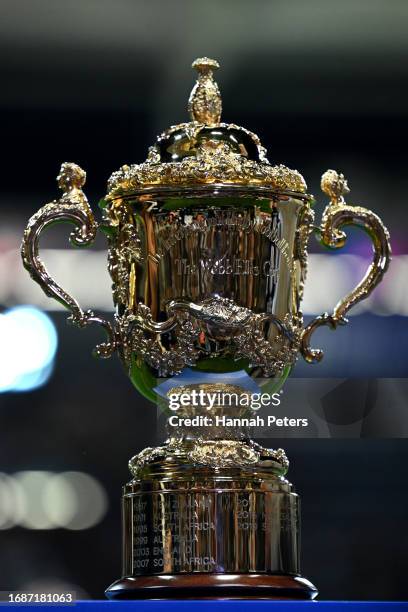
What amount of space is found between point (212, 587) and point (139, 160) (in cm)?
83

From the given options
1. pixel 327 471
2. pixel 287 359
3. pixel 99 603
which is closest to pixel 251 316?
pixel 287 359

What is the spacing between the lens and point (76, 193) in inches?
79.8

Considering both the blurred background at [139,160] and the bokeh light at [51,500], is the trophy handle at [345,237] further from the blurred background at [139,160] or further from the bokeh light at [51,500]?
the bokeh light at [51,500]

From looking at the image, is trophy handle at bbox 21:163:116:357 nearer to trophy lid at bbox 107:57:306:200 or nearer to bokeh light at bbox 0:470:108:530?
trophy lid at bbox 107:57:306:200

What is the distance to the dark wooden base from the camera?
1865 mm

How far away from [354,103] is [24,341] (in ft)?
2.01

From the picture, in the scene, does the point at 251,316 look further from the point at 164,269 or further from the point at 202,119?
the point at 202,119

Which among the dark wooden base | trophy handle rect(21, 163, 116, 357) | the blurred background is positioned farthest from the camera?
the blurred background

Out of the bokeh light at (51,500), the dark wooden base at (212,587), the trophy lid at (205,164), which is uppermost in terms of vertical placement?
the trophy lid at (205,164)

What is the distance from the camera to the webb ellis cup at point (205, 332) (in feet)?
6.23

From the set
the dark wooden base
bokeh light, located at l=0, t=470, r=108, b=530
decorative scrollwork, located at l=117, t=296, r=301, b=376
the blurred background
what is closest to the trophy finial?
decorative scrollwork, located at l=117, t=296, r=301, b=376

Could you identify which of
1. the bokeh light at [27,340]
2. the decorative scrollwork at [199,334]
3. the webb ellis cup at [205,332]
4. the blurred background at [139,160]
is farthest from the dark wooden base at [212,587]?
the bokeh light at [27,340]

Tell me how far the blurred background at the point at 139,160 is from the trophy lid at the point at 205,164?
0.44 meters

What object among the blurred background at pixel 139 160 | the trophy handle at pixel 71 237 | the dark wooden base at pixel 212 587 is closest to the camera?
the dark wooden base at pixel 212 587
